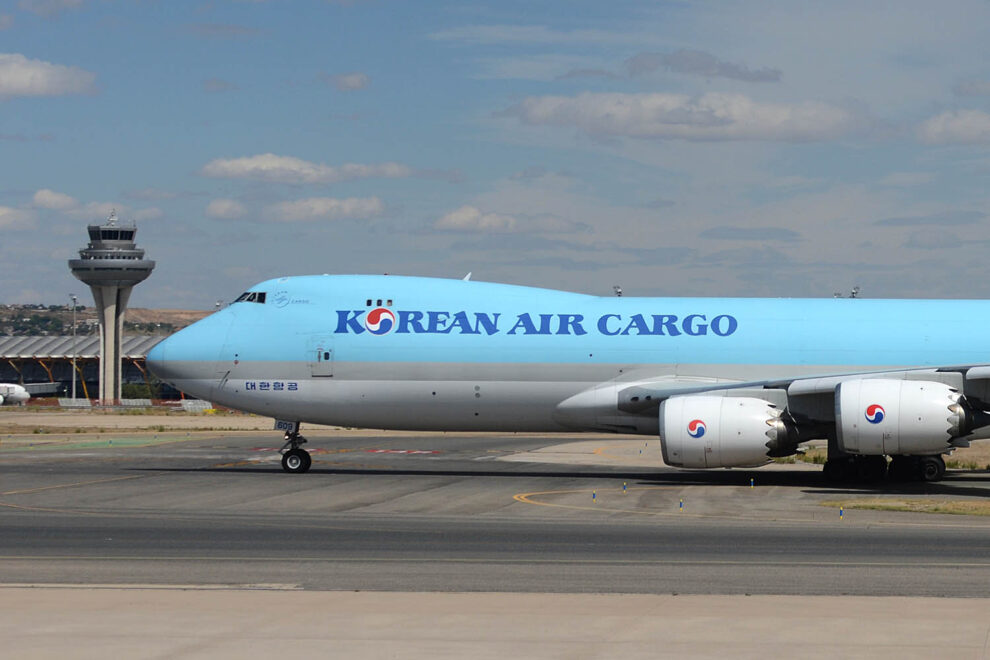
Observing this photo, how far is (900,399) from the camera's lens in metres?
29.0

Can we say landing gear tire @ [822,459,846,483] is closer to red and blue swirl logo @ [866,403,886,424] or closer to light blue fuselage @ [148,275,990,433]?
light blue fuselage @ [148,275,990,433]

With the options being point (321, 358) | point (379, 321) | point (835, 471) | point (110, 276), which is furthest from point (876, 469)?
point (110, 276)

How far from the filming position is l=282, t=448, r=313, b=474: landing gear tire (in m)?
34.6

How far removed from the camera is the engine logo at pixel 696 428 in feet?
97.3

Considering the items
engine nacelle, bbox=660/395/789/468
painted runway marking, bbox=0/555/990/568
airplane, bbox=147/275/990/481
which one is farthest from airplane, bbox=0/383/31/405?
painted runway marking, bbox=0/555/990/568

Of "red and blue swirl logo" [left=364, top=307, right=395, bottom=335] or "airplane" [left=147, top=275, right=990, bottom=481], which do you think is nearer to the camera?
"airplane" [left=147, top=275, right=990, bottom=481]

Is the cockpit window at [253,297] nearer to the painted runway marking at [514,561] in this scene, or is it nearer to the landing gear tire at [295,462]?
the landing gear tire at [295,462]

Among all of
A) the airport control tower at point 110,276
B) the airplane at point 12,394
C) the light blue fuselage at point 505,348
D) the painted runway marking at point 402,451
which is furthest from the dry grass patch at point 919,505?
the airport control tower at point 110,276

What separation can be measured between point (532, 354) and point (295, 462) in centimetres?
742

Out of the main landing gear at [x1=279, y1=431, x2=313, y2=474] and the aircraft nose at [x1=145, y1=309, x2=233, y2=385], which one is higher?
the aircraft nose at [x1=145, y1=309, x2=233, y2=385]

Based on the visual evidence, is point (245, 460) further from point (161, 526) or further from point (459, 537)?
point (459, 537)

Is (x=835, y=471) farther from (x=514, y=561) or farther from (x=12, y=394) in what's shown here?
(x=12, y=394)

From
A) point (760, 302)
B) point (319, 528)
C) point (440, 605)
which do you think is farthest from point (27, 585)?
point (760, 302)

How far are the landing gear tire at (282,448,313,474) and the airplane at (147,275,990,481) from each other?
40 mm
